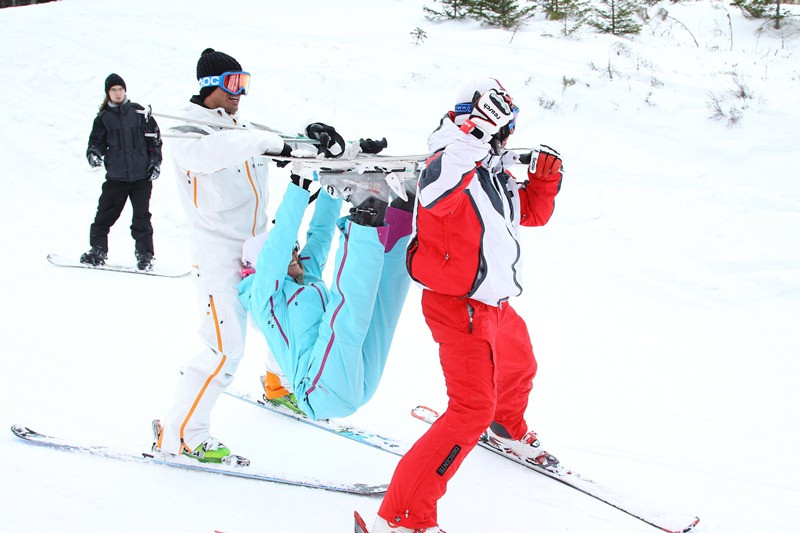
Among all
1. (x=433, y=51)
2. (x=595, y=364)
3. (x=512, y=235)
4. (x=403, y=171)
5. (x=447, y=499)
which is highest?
(x=433, y=51)

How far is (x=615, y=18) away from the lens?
35.1ft

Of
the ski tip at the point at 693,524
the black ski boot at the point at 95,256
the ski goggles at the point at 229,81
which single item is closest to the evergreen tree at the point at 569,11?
the black ski boot at the point at 95,256

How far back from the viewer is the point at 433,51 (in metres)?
10.4

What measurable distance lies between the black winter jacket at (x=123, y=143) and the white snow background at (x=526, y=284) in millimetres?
967

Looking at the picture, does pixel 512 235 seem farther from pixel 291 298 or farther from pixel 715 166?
pixel 715 166

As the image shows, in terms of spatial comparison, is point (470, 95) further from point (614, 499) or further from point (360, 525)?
point (614, 499)

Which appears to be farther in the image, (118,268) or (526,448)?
(118,268)

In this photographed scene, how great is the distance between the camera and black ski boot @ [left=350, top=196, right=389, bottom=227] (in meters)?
2.80

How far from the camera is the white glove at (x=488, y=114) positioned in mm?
2562

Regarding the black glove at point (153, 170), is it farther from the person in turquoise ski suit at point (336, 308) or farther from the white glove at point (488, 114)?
the white glove at point (488, 114)

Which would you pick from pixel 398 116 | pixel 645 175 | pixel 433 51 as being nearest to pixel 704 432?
pixel 645 175

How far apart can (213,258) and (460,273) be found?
1.35 metres

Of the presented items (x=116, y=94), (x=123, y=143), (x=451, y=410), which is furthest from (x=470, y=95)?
(x=116, y=94)

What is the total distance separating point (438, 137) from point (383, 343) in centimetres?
97
